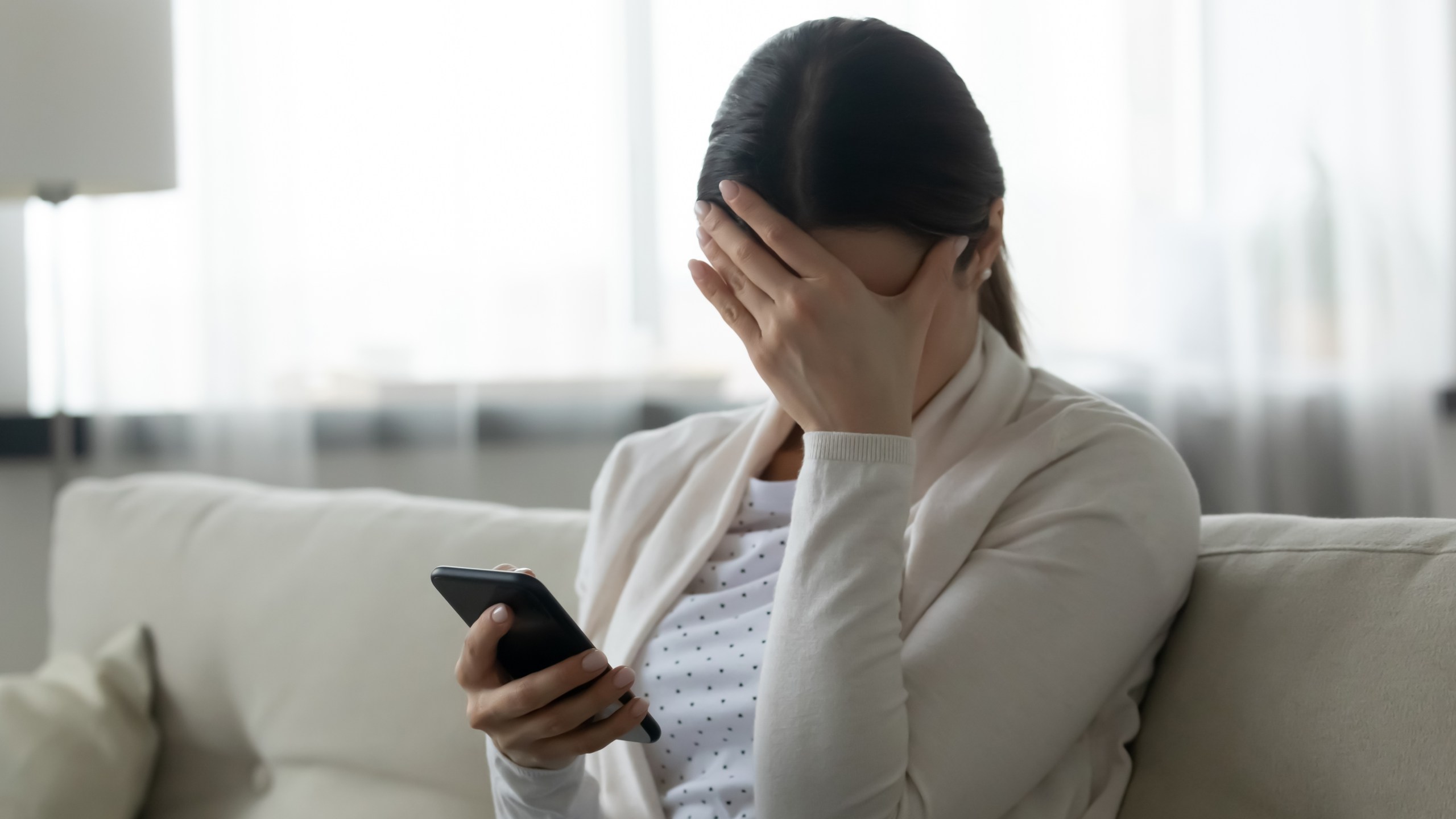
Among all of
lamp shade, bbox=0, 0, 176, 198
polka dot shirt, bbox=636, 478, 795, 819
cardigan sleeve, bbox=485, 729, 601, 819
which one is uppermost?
lamp shade, bbox=0, 0, 176, 198

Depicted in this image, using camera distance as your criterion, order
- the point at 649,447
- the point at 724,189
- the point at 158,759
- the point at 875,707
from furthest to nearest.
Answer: the point at 158,759
the point at 649,447
the point at 724,189
the point at 875,707

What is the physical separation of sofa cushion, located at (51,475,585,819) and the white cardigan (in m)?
0.36

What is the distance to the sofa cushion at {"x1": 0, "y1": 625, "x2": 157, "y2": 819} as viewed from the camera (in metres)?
1.26

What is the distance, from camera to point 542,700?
2.69 feet

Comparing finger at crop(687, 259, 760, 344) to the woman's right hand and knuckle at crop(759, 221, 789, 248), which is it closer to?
knuckle at crop(759, 221, 789, 248)

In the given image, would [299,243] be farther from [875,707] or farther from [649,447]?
[875,707]

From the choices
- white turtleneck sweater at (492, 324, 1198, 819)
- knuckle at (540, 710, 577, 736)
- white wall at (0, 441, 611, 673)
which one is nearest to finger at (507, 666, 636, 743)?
knuckle at (540, 710, 577, 736)

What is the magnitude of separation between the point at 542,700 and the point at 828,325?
34 centimetres

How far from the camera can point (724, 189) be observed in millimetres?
902

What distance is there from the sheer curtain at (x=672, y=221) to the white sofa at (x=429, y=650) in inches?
29.0

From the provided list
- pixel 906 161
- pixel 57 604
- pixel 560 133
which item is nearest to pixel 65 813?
pixel 57 604

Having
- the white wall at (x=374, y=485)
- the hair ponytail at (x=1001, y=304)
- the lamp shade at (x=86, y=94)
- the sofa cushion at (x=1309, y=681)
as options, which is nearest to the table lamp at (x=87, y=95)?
the lamp shade at (x=86, y=94)

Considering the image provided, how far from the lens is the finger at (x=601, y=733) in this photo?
2.75ft

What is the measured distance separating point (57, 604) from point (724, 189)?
115cm
